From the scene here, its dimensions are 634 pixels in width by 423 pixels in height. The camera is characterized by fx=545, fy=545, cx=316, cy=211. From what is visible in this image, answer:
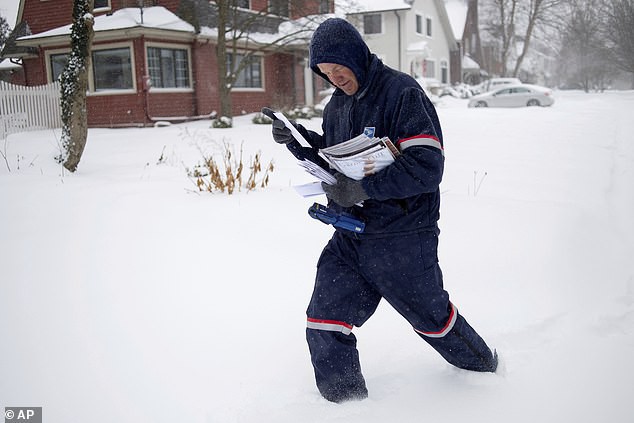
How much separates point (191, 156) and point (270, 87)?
13.8m

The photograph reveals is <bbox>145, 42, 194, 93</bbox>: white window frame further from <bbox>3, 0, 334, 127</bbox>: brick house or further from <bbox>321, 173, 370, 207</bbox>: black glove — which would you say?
<bbox>321, 173, 370, 207</bbox>: black glove

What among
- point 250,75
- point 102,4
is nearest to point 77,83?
point 102,4

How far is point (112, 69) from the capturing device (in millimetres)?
17641

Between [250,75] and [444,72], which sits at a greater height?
[444,72]

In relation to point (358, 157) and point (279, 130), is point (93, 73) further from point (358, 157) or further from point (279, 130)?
point (358, 157)

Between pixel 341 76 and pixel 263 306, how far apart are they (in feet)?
5.89

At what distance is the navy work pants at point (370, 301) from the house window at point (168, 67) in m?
16.4

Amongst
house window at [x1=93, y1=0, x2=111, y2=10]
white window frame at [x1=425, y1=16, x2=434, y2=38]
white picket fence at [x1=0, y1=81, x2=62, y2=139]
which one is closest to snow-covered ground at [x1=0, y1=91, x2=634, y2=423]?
white picket fence at [x1=0, y1=81, x2=62, y2=139]

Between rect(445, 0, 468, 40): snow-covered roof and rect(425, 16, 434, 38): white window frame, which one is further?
rect(445, 0, 468, 40): snow-covered roof

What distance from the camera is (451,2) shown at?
47125 mm

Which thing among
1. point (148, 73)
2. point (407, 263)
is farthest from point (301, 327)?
point (148, 73)

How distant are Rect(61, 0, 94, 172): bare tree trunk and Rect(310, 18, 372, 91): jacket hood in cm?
689

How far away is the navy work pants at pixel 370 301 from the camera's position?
2375 millimetres

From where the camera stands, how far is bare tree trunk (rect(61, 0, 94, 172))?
8.28 metres
